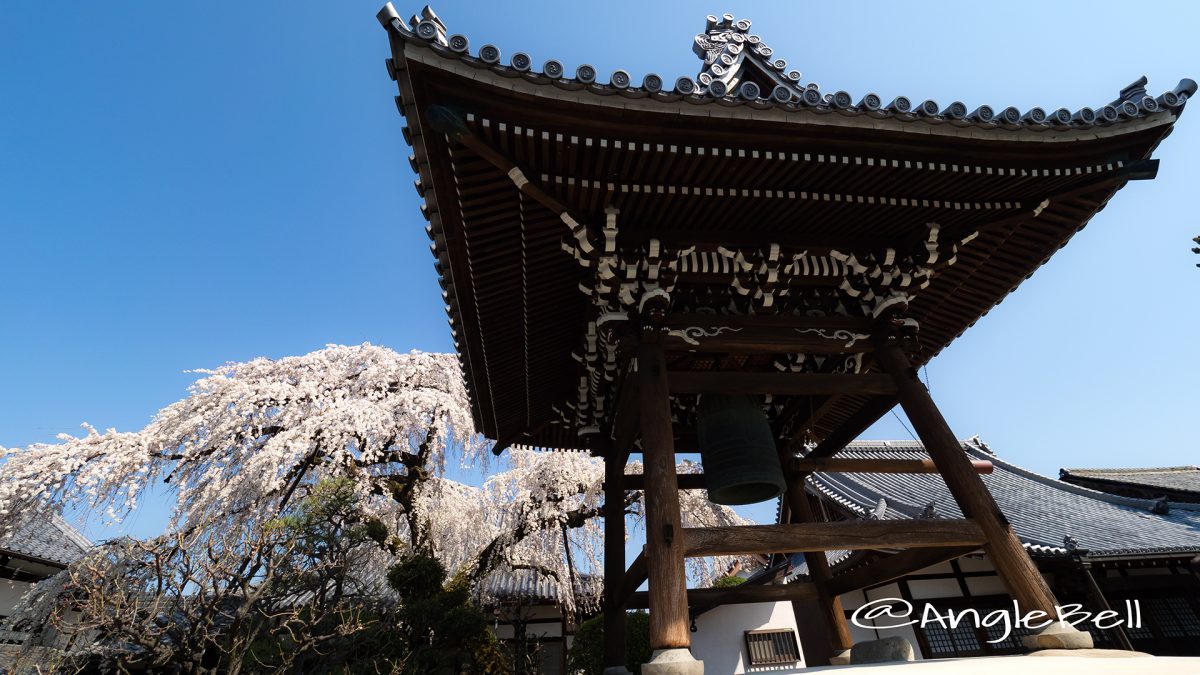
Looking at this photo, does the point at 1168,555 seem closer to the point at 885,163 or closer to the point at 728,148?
→ the point at 885,163

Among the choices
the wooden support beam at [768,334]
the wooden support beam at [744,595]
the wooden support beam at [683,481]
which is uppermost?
the wooden support beam at [768,334]

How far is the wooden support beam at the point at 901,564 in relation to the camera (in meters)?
4.05

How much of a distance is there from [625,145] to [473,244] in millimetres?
1425

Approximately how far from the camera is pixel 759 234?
183 inches

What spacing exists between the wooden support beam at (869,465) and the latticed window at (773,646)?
29.2ft

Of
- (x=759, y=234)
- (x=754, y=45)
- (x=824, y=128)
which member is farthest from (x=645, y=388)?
(x=754, y=45)

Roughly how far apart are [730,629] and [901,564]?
10230mm

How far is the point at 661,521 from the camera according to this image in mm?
3605

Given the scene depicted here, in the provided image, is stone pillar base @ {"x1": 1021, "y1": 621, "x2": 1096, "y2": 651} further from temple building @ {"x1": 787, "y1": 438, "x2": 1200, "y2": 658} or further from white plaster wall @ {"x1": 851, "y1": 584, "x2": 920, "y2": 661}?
white plaster wall @ {"x1": 851, "y1": 584, "x2": 920, "y2": 661}

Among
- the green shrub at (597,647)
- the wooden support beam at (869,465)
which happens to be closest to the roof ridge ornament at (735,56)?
the wooden support beam at (869,465)

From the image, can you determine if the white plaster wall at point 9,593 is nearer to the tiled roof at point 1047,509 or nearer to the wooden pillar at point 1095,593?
the tiled roof at point 1047,509

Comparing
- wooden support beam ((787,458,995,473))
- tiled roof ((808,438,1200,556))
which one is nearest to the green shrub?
wooden support beam ((787,458,995,473))

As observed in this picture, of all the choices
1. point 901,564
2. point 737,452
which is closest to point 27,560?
point 737,452

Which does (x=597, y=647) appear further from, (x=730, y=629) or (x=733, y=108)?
(x=733, y=108)
